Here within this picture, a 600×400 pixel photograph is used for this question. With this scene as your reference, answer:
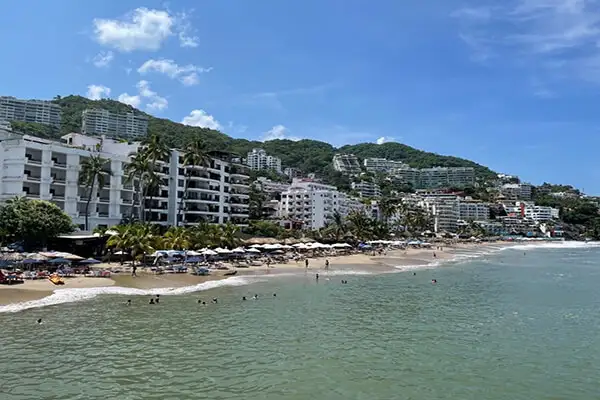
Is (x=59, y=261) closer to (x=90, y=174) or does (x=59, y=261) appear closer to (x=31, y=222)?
(x=31, y=222)

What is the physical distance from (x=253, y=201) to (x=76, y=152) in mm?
67321

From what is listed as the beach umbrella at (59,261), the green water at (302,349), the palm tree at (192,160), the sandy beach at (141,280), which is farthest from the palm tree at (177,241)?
the palm tree at (192,160)

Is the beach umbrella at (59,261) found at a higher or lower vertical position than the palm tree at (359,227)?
lower

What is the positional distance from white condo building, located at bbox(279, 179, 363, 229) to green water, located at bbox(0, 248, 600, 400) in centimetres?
10681

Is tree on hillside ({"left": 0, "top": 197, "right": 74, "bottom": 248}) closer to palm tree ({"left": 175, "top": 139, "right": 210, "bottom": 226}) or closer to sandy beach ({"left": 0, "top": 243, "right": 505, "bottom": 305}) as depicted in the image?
sandy beach ({"left": 0, "top": 243, "right": 505, "bottom": 305})

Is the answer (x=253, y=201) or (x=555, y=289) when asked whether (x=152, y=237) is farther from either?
(x=253, y=201)

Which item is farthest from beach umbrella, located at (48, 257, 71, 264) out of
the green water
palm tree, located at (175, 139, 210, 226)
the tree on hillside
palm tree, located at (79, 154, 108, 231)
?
palm tree, located at (175, 139, 210, 226)

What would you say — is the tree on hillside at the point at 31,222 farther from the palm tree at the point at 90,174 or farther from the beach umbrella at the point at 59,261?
the palm tree at the point at 90,174

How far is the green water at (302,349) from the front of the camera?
65.4 feet

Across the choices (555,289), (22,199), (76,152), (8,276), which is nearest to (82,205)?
(76,152)

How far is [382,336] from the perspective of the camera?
2906cm

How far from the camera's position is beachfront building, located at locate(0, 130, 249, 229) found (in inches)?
2660

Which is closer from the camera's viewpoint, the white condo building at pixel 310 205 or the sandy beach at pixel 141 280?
the sandy beach at pixel 141 280

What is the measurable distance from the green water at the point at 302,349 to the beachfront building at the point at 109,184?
125 feet
